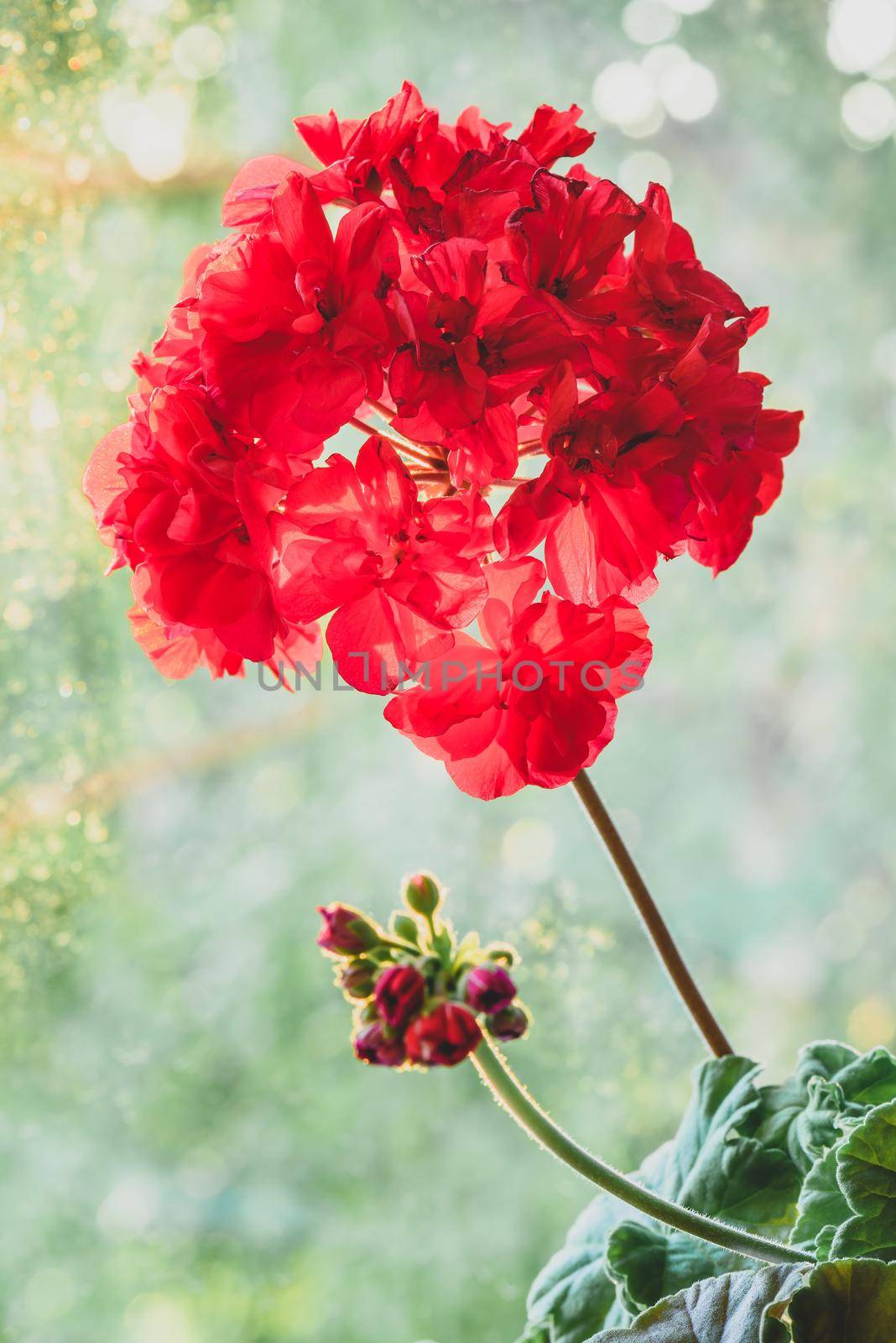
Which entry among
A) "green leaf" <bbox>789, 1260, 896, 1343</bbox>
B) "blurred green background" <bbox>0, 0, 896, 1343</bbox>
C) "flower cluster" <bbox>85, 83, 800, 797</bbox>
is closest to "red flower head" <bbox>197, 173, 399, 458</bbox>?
"flower cluster" <bbox>85, 83, 800, 797</bbox>

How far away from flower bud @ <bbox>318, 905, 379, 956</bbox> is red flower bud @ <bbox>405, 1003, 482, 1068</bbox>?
75 millimetres

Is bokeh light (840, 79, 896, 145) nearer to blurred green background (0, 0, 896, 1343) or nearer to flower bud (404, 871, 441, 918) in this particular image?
blurred green background (0, 0, 896, 1343)

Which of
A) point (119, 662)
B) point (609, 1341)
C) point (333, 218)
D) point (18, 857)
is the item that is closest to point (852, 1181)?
point (609, 1341)

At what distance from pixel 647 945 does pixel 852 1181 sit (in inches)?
39.8

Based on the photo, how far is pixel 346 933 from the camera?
59 cm

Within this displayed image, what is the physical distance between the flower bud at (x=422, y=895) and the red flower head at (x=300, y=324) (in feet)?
0.78

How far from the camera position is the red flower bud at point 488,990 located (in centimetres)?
55

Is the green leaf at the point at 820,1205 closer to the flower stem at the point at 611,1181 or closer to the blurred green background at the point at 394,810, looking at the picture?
the flower stem at the point at 611,1181

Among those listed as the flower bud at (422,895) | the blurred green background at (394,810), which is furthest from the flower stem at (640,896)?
the blurred green background at (394,810)

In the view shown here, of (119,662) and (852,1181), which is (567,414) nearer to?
(852,1181)

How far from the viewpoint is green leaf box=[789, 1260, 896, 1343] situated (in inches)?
17.4

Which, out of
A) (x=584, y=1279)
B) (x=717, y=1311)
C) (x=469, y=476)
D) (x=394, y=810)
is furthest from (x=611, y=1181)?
(x=394, y=810)

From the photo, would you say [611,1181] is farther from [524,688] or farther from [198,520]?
[198,520]

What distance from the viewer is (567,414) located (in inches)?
18.5
